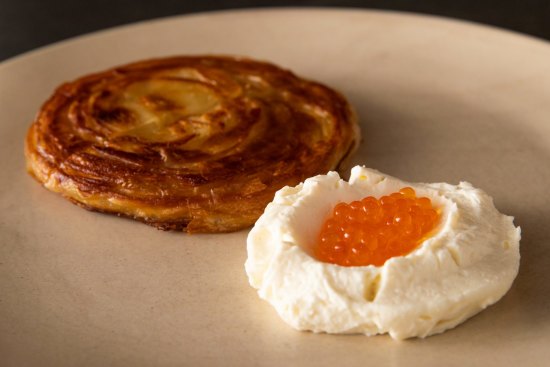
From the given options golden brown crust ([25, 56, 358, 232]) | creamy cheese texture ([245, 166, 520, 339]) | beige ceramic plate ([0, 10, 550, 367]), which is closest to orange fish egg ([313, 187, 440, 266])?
creamy cheese texture ([245, 166, 520, 339])

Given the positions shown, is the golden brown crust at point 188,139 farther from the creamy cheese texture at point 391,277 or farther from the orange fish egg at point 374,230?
the orange fish egg at point 374,230

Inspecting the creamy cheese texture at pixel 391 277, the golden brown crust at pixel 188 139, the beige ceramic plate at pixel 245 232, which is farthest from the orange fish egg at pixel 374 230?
the golden brown crust at pixel 188 139

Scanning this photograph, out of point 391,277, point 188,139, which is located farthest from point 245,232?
point 391,277

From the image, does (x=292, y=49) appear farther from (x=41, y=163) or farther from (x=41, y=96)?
(x=41, y=163)

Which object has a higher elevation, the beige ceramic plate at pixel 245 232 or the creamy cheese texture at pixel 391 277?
the creamy cheese texture at pixel 391 277

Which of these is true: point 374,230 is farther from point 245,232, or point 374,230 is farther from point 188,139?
point 188,139

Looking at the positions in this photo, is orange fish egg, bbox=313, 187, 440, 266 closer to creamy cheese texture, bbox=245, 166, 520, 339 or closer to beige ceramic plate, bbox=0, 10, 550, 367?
creamy cheese texture, bbox=245, 166, 520, 339

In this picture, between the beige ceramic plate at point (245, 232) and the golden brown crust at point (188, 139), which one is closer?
the beige ceramic plate at point (245, 232)
